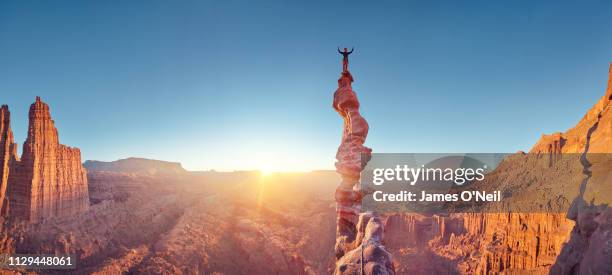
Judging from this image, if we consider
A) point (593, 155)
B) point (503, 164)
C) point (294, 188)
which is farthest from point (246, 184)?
point (593, 155)

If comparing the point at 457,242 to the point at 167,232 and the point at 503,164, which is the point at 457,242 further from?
the point at 167,232

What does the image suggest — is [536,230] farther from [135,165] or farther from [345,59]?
[135,165]

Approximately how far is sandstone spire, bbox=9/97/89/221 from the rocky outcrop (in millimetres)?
604

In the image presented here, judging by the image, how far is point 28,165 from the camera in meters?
35.6

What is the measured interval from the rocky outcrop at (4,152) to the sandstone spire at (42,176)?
604 mm

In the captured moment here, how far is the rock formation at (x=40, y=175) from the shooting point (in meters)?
34.8

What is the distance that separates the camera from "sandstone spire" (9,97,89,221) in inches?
1377

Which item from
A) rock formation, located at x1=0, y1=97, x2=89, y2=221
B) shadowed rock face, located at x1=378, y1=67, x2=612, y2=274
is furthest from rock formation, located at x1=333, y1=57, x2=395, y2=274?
rock formation, located at x1=0, y1=97, x2=89, y2=221

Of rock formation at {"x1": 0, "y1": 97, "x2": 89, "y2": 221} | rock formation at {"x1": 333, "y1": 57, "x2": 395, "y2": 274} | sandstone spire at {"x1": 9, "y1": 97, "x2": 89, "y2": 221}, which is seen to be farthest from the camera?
sandstone spire at {"x1": 9, "y1": 97, "x2": 89, "y2": 221}

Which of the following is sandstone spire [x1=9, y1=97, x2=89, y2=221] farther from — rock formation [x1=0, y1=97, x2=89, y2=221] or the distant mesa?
the distant mesa

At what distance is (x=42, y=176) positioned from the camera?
121 ft

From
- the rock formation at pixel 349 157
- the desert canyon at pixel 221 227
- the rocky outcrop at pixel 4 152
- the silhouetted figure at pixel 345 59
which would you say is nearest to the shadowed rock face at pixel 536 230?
the desert canyon at pixel 221 227

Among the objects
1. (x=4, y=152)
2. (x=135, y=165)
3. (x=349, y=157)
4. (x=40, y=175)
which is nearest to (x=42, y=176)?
(x=40, y=175)

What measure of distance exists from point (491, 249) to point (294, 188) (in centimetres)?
5108
